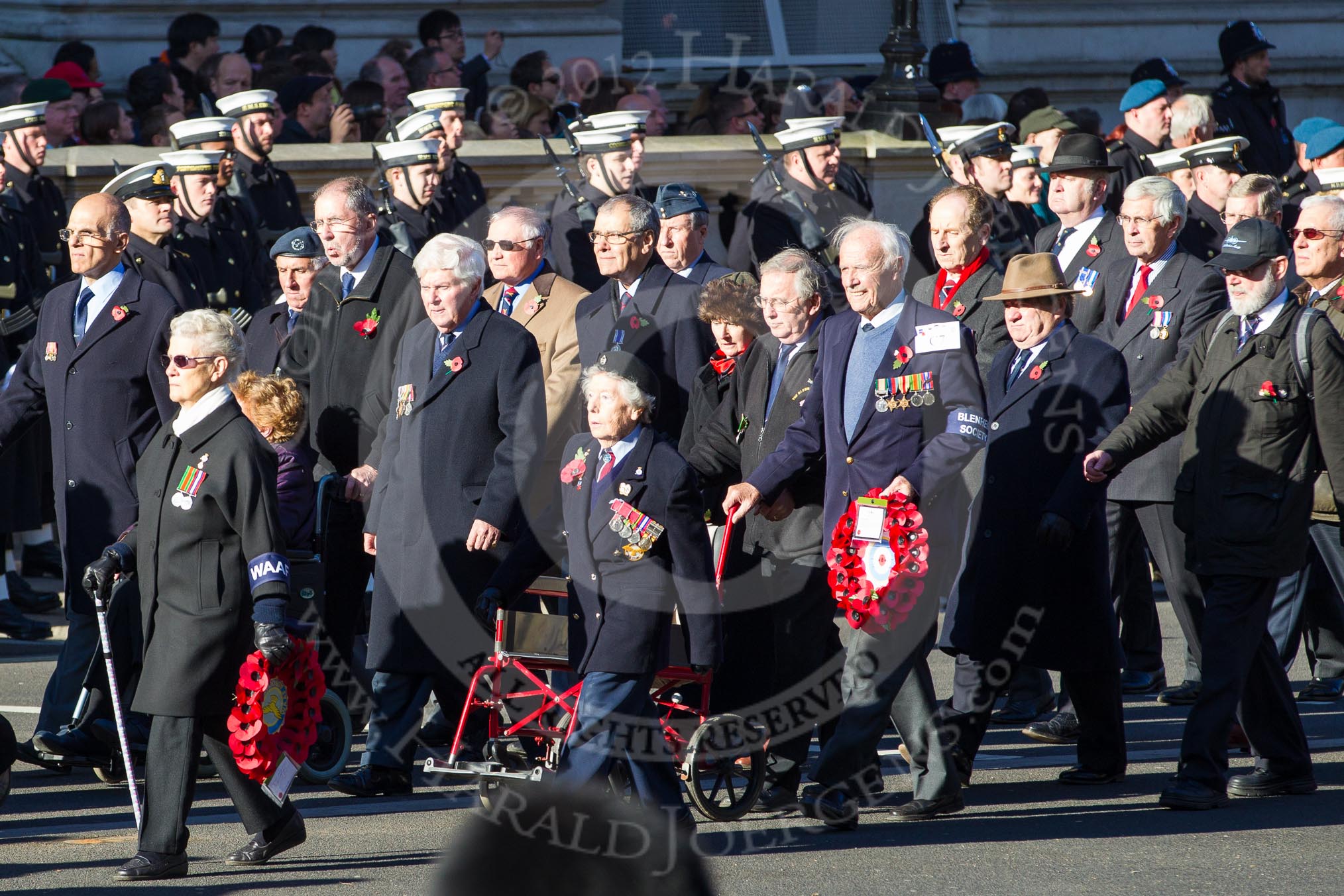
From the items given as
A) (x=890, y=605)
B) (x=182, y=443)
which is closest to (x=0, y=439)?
(x=182, y=443)

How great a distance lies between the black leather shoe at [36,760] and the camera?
7.47m

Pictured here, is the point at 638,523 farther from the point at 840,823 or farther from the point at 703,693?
the point at 840,823

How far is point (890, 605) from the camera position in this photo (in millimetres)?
6766

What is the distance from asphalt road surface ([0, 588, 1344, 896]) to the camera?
6219 millimetres

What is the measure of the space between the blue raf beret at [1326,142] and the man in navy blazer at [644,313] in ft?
16.9

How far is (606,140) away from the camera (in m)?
11.3

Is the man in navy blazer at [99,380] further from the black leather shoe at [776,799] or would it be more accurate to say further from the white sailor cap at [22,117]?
the white sailor cap at [22,117]

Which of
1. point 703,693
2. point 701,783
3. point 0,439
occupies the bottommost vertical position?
point 701,783

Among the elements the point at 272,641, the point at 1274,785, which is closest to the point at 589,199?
the point at 1274,785

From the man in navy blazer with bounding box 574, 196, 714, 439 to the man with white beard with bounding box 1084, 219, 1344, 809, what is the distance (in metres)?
1.88

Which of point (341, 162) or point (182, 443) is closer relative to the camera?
point (182, 443)

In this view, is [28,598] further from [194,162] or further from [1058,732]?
[1058,732]

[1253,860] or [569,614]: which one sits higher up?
[569,614]

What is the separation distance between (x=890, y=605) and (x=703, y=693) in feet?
2.37
